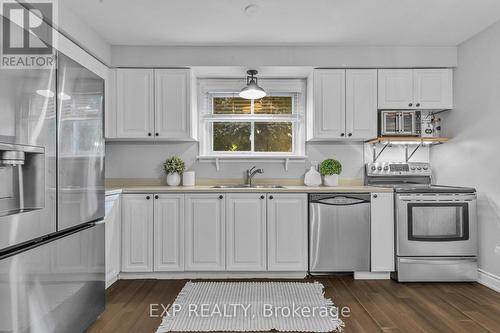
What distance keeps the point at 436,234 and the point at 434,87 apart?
1.61m

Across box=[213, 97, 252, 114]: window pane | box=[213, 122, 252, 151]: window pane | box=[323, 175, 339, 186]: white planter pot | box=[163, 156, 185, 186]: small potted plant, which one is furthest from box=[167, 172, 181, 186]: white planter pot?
box=[323, 175, 339, 186]: white planter pot

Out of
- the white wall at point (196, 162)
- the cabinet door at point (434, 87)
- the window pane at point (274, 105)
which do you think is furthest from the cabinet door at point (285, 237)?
the cabinet door at point (434, 87)

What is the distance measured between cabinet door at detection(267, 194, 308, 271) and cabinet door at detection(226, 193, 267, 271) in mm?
72

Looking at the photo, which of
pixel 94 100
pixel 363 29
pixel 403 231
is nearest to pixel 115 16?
pixel 94 100

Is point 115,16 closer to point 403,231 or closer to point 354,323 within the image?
point 354,323

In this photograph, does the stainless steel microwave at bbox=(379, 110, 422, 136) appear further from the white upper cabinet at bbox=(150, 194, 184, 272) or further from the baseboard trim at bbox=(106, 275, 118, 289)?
the baseboard trim at bbox=(106, 275, 118, 289)

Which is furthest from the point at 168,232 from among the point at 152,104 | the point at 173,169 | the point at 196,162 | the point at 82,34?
the point at 82,34

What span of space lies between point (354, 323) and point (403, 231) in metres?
1.24

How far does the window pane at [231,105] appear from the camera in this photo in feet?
12.5

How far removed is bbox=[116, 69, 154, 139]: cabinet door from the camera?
3332 mm

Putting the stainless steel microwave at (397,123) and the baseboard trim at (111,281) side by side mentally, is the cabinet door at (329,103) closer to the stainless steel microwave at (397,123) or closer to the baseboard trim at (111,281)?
the stainless steel microwave at (397,123)

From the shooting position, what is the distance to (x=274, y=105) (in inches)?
151

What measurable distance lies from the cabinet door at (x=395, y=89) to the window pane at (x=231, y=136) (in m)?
1.58

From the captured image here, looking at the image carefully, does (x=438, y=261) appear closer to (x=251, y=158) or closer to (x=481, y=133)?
(x=481, y=133)
